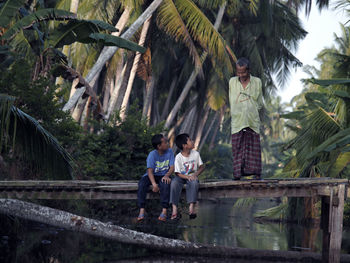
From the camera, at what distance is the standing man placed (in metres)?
7.52

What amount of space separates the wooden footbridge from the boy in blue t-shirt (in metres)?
0.25

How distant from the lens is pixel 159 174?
8.21 metres

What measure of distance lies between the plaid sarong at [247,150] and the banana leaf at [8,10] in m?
3.99

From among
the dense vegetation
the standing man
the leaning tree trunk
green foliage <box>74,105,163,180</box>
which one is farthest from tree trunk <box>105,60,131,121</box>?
the standing man

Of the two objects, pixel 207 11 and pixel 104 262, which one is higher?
pixel 207 11

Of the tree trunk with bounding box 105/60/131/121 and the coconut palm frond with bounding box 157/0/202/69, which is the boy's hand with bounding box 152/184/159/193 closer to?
the coconut palm frond with bounding box 157/0/202/69

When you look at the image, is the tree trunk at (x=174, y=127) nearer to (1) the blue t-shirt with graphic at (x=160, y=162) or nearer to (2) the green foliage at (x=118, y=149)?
(2) the green foliage at (x=118, y=149)

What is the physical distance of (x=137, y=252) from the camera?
896 cm

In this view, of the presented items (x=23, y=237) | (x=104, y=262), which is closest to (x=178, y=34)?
(x=23, y=237)

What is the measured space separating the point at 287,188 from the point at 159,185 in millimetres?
1895

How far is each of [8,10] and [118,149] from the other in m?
5.30

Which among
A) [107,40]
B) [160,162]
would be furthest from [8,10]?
[160,162]

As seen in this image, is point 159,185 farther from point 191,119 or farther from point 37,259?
point 191,119

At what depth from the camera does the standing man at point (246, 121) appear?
24.7 ft
